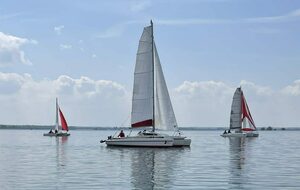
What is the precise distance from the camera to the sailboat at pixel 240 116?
363 feet

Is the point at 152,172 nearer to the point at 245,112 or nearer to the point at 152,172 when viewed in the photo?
the point at 152,172

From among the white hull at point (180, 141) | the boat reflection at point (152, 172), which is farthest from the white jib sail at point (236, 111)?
the boat reflection at point (152, 172)

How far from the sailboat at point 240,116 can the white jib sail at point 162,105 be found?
50.8 metres

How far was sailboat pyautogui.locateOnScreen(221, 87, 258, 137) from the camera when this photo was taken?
11069cm

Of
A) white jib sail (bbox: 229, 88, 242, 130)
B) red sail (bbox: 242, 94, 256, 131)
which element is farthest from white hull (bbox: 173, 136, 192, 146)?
red sail (bbox: 242, 94, 256, 131)

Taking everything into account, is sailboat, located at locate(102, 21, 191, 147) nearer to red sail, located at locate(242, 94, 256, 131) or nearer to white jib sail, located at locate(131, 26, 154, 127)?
white jib sail, located at locate(131, 26, 154, 127)

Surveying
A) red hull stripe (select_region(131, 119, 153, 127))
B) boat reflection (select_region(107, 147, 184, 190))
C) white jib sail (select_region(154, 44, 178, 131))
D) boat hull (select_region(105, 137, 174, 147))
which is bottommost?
boat reflection (select_region(107, 147, 184, 190))

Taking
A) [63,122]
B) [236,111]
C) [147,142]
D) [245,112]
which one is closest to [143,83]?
[147,142]

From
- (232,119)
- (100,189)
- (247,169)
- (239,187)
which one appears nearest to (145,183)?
(100,189)

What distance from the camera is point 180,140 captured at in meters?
60.8

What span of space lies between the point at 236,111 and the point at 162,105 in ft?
175

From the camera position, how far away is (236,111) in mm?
111938

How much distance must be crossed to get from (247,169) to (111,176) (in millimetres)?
10049

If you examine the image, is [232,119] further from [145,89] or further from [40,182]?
[40,182]
